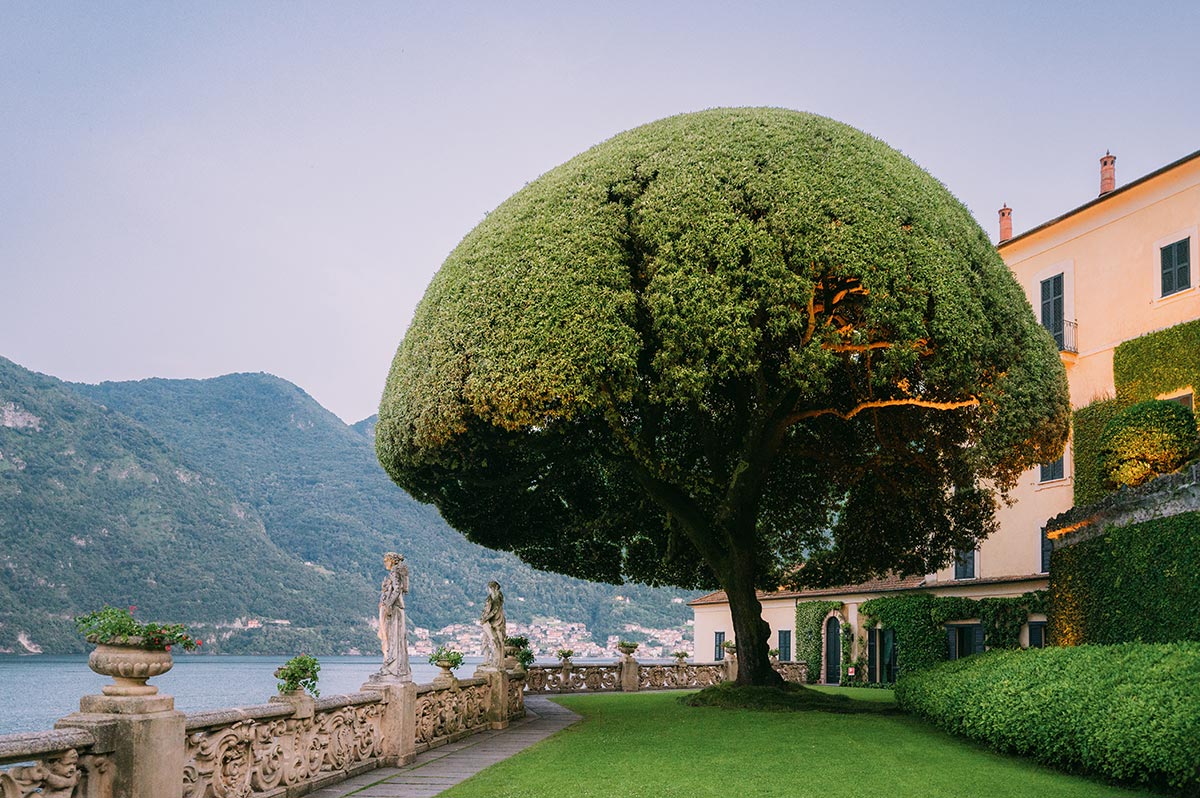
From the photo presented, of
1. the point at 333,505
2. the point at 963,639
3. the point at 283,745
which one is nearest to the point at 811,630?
the point at 963,639

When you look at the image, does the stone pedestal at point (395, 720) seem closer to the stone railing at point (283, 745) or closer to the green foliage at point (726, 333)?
the stone railing at point (283, 745)

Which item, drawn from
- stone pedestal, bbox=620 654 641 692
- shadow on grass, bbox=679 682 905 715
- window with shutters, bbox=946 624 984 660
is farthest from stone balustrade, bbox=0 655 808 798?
window with shutters, bbox=946 624 984 660

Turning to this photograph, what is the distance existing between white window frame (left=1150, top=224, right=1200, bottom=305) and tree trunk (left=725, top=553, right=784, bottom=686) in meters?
13.7

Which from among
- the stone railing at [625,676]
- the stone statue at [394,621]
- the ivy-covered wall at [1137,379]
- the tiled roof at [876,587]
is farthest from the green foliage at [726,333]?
the tiled roof at [876,587]

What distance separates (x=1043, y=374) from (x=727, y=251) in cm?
748

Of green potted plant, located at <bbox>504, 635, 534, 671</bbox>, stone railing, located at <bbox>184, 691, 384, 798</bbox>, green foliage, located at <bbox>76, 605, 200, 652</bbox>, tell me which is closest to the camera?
green foliage, located at <bbox>76, 605, 200, 652</bbox>

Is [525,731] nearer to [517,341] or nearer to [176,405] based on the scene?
[517,341]

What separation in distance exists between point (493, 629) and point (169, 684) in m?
44.8

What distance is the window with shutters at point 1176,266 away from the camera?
24.7 meters

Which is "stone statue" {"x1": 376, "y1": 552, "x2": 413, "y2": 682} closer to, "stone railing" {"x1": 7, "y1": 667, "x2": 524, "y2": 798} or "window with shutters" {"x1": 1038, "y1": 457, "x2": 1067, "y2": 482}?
"stone railing" {"x1": 7, "y1": 667, "x2": 524, "y2": 798}

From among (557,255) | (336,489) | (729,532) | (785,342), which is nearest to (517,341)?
(557,255)

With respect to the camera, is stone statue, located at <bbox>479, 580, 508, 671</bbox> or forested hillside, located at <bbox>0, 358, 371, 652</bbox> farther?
forested hillside, located at <bbox>0, 358, 371, 652</bbox>

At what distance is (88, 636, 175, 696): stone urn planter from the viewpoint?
7652 millimetres

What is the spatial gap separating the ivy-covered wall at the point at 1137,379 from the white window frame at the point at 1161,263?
0.87 m
